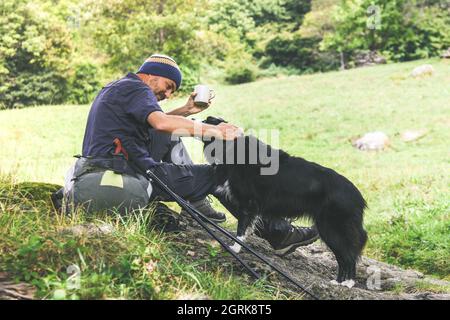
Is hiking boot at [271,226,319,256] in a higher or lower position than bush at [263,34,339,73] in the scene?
higher

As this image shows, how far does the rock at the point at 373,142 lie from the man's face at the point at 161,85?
31.6ft

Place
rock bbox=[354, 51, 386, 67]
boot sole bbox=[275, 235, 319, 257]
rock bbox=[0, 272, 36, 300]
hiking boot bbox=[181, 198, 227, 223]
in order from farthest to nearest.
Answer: rock bbox=[354, 51, 386, 67], hiking boot bbox=[181, 198, 227, 223], boot sole bbox=[275, 235, 319, 257], rock bbox=[0, 272, 36, 300]

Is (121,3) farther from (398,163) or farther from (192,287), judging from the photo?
(192,287)

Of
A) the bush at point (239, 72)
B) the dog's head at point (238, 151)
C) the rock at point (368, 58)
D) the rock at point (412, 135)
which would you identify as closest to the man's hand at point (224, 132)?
the dog's head at point (238, 151)

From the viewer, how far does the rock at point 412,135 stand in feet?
44.2

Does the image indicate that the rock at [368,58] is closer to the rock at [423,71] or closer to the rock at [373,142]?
the rock at [423,71]

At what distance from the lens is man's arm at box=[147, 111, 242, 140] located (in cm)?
346

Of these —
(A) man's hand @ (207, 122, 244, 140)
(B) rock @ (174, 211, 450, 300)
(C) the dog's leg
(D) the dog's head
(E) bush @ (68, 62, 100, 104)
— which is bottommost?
(E) bush @ (68, 62, 100, 104)

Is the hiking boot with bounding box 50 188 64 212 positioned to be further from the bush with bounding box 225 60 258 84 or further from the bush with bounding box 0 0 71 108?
the bush with bounding box 225 60 258 84

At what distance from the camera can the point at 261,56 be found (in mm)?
31438

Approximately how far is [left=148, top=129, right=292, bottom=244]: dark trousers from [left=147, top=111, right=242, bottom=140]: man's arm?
38cm

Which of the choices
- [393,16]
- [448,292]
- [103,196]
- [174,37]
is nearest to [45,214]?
[103,196]

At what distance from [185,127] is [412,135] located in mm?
11251

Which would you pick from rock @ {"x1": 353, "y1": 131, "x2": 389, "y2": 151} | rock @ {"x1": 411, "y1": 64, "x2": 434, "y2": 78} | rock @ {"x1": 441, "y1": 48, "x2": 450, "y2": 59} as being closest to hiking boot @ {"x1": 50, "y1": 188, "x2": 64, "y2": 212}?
rock @ {"x1": 353, "y1": 131, "x2": 389, "y2": 151}
